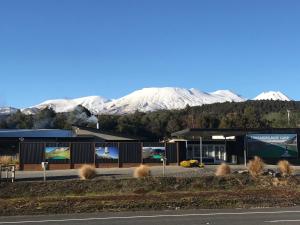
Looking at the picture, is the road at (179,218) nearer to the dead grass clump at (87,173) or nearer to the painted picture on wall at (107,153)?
the dead grass clump at (87,173)

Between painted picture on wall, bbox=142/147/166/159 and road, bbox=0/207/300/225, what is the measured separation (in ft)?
109

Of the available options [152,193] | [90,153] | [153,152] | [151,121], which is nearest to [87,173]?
[152,193]

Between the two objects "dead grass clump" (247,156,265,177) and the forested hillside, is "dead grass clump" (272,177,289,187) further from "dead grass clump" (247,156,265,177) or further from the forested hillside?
the forested hillside

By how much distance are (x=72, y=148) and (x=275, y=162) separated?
2139 cm

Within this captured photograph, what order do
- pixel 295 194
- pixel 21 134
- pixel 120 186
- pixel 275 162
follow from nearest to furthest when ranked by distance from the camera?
pixel 295 194 → pixel 120 186 → pixel 275 162 → pixel 21 134

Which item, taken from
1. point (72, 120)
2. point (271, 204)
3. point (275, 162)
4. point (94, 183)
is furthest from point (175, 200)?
point (72, 120)

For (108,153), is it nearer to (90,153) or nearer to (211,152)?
(90,153)

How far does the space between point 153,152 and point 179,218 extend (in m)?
36.2

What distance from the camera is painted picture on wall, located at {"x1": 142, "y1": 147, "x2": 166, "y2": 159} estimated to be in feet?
169

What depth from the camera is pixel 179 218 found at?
15.6 meters

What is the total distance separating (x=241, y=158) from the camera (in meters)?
56.9

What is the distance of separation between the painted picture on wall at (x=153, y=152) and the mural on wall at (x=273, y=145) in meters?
9.98

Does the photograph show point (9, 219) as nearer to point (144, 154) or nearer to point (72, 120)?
point (144, 154)

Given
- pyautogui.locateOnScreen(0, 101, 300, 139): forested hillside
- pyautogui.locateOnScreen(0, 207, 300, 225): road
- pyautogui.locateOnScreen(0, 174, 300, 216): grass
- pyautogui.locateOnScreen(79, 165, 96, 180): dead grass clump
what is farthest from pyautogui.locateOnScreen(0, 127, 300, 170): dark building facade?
pyautogui.locateOnScreen(0, 101, 300, 139): forested hillside
